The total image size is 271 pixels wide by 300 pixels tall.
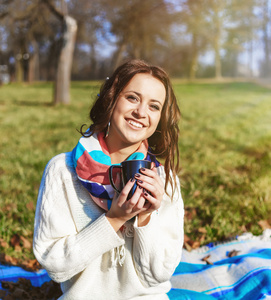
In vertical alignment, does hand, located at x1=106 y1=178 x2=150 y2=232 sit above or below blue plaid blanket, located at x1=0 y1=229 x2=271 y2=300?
above

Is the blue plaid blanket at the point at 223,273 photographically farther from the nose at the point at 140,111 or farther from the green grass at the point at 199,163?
the nose at the point at 140,111

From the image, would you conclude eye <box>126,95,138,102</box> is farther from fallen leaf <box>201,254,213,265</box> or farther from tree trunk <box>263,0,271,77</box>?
tree trunk <box>263,0,271,77</box>

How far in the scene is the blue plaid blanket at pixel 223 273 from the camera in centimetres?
257

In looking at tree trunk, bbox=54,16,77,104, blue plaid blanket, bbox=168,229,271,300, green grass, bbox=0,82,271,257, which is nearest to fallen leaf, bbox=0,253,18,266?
green grass, bbox=0,82,271,257

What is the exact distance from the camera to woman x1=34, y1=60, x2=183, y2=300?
67.7 inches

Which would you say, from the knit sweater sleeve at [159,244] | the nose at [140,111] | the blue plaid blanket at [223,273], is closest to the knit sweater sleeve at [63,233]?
the knit sweater sleeve at [159,244]

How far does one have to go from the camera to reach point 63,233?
178 centimetres

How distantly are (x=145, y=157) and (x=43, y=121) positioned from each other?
7.27 meters

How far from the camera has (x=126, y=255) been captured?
1873 millimetres

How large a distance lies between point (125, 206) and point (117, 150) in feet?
1.42

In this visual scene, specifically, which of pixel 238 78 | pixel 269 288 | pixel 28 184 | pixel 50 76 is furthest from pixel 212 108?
pixel 50 76

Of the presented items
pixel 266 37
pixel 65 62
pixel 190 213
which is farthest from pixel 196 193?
pixel 266 37

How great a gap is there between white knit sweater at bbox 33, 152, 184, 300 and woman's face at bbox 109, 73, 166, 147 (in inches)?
13.0

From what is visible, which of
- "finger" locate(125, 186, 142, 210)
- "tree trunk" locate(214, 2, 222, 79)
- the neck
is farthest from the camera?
"tree trunk" locate(214, 2, 222, 79)
